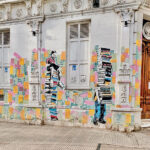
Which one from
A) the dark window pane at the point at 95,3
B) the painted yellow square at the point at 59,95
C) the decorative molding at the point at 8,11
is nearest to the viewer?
the dark window pane at the point at 95,3

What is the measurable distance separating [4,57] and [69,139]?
15.8 feet

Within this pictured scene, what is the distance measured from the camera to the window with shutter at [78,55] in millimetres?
6508

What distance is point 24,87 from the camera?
714cm

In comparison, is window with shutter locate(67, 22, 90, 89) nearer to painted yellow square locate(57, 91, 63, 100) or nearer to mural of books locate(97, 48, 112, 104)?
painted yellow square locate(57, 91, 63, 100)

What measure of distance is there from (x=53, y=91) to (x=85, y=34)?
2.52m

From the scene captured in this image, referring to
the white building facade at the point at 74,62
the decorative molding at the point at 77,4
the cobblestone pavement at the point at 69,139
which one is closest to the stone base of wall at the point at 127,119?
the white building facade at the point at 74,62

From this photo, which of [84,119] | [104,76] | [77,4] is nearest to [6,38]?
[77,4]

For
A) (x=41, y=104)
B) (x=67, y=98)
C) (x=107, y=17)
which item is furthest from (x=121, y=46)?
(x=41, y=104)

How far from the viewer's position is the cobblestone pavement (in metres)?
4.47

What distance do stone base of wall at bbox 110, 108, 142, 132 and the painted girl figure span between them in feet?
7.69

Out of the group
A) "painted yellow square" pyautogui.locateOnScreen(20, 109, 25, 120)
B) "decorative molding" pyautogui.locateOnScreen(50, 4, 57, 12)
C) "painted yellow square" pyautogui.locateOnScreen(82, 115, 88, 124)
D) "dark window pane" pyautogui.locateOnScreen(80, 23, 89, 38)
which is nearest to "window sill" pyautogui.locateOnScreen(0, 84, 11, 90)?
"painted yellow square" pyautogui.locateOnScreen(20, 109, 25, 120)

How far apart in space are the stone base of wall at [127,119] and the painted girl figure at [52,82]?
2.34 meters

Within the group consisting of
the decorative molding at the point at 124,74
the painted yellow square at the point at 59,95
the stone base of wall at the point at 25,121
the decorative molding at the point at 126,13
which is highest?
the decorative molding at the point at 126,13

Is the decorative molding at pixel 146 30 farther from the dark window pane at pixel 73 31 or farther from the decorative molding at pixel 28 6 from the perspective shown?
the decorative molding at pixel 28 6
